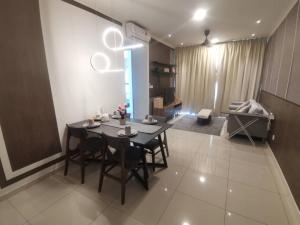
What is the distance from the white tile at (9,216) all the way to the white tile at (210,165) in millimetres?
2278

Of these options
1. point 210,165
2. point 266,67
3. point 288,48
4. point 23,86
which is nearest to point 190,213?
point 210,165

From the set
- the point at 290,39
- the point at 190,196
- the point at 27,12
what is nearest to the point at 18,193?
the point at 190,196

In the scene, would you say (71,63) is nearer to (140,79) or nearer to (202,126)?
(140,79)

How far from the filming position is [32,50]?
2.05 meters

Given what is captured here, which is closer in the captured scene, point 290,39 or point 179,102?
point 290,39

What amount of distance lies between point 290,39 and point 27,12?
13.4 ft

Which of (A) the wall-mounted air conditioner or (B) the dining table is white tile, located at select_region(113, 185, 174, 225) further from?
(A) the wall-mounted air conditioner

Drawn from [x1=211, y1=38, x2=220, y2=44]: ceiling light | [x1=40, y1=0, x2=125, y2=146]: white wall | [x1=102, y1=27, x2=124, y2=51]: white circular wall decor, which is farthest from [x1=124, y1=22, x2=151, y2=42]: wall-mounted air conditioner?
[x1=211, y1=38, x2=220, y2=44]: ceiling light

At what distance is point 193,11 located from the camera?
295 centimetres

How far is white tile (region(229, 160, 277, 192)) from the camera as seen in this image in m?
2.09

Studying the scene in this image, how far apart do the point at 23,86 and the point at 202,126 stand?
4.27 metres

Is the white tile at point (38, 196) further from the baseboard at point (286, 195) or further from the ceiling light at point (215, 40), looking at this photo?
the ceiling light at point (215, 40)

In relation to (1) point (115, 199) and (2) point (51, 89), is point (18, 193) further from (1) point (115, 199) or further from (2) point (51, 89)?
(2) point (51, 89)

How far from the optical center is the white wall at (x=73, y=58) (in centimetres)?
228
